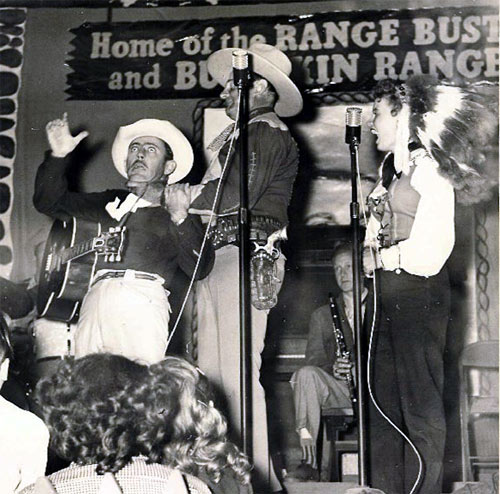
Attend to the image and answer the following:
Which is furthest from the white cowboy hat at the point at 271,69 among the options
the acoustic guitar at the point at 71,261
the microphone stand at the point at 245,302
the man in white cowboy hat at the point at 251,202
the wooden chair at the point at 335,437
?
the wooden chair at the point at 335,437

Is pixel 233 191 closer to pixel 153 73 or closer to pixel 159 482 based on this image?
pixel 153 73

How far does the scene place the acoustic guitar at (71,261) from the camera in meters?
4.17

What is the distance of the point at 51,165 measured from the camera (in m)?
4.38

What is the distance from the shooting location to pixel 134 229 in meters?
4.21

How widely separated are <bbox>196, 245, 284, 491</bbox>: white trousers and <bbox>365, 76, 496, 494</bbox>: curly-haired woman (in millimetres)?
427

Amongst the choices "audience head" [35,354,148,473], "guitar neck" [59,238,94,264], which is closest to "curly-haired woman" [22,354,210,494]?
"audience head" [35,354,148,473]

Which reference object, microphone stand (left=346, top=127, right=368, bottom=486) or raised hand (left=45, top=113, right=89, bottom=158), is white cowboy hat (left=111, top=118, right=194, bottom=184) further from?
microphone stand (left=346, top=127, right=368, bottom=486)

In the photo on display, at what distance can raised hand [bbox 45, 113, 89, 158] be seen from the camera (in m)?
4.39

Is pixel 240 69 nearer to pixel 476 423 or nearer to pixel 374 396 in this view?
pixel 374 396

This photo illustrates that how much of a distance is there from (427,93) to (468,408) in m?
1.25

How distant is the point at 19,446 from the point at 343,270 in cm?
144

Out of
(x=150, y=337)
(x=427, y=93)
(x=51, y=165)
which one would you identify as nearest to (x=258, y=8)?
(x=427, y=93)

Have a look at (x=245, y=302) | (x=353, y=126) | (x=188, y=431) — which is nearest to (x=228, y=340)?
(x=245, y=302)

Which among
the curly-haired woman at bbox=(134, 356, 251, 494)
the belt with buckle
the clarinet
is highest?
the belt with buckle
